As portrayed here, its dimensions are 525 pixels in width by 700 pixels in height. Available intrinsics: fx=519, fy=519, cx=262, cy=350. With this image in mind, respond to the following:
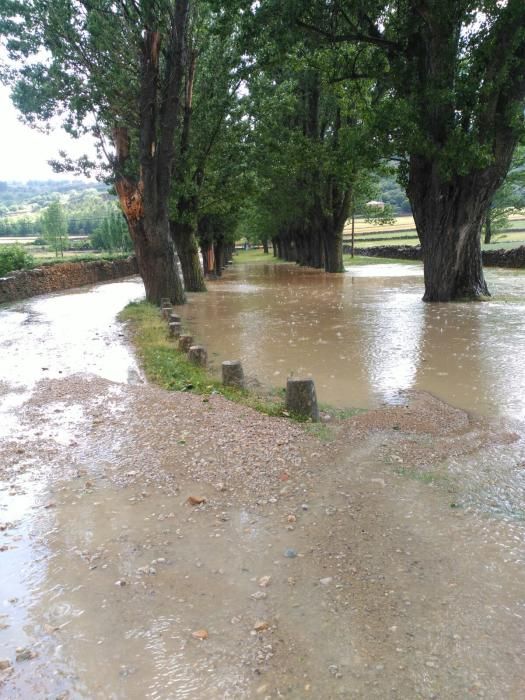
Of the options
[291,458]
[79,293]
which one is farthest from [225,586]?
[79,293]

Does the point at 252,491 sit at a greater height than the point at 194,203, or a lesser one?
lesser

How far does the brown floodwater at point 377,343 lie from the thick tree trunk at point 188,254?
3291 millimetres


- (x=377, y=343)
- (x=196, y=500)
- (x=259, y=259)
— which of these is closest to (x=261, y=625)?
(x=196, y=500)

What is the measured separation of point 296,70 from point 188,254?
8.77 m

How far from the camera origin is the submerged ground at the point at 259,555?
256 centimetres

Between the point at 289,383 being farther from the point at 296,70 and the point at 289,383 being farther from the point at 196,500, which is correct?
the point at 296,70

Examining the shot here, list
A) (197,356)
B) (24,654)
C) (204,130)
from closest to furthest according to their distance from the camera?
(24,654) < (197,356) < (204,130)

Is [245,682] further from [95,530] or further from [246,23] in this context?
[246,23]

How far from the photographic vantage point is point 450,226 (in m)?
14.5

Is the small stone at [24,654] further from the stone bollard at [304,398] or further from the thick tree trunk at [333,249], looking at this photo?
the thick tree trunk at [333,249]

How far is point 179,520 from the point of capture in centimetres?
398

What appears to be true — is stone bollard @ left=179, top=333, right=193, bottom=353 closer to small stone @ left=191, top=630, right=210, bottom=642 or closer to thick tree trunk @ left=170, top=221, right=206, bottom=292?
small stone @ left=191, top=630, right=210, bottom=642

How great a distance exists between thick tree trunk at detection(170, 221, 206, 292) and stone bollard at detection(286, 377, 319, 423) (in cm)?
1598

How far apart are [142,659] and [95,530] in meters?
1.39
